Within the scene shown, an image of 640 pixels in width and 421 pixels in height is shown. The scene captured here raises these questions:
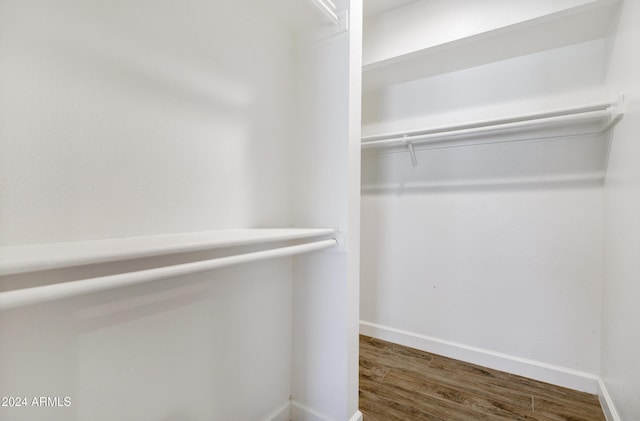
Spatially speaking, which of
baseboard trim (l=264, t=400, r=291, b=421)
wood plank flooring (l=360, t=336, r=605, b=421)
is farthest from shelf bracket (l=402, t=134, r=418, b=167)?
baseboard trim (l=264, t=400, r=291, b=421)

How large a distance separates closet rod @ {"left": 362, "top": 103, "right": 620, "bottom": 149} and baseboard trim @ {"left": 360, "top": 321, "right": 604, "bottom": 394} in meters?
1.36

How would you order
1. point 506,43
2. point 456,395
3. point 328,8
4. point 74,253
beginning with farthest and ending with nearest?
point 506,43 → point 456,395 → point 328,8 → point 74,253

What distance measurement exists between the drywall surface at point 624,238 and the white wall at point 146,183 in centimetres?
137

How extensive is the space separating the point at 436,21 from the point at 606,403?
216cm

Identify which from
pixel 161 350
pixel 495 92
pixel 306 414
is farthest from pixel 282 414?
pixel 495 92

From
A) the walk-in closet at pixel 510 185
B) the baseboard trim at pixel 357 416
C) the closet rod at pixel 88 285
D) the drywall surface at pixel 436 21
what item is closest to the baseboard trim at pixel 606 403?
the walk-in closet at pixel 510 185

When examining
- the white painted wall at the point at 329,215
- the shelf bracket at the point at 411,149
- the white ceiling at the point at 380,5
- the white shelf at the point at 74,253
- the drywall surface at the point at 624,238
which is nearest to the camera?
the white shelf at the point at 74,253

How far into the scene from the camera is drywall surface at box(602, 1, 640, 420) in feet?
3.43

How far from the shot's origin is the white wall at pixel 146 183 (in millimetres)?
668

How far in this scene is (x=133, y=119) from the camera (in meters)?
0.85

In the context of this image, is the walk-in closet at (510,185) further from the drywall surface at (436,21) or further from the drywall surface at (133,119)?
the drywall surface at (133,119)

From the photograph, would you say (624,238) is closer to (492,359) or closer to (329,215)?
(492,359)

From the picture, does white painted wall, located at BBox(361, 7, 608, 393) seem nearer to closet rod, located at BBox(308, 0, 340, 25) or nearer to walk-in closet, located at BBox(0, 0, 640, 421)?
walk-in closet, located at BBox(0, 0, 640, 421)

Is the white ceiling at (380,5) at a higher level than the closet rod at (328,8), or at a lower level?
higher
